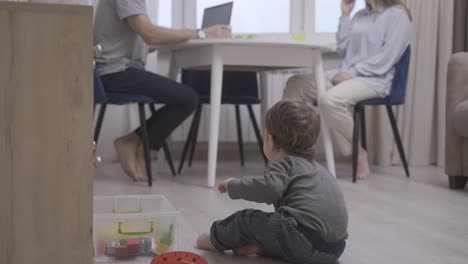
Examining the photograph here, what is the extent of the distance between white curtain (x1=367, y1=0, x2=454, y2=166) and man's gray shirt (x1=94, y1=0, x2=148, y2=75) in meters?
1.87

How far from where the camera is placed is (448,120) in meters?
2.93

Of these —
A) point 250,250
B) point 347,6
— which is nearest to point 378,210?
point 250,250

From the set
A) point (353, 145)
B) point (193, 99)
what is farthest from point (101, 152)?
point (353, 145)

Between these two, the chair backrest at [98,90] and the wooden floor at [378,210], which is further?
the chair backrest at [98,90]

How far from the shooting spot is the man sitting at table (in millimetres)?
2900

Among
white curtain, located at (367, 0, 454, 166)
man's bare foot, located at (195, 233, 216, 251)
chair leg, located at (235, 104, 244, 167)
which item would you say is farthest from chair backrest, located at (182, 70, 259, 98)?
man's bare foot, located at (195, 233, 216, 251)

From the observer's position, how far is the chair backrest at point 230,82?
3795mm

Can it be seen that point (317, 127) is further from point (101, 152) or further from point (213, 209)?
point (101, 152)

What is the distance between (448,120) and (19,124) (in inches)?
88.5

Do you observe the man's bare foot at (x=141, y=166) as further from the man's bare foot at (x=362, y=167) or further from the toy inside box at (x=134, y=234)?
the toy inside box at (x=134, y=234)

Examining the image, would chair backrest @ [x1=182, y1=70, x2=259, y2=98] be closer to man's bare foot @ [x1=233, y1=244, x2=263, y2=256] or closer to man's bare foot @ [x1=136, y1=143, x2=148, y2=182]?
man's bare foot @ [x1=136, y1=143, x2=148, y2=182]

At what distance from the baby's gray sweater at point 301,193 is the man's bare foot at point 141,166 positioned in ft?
5.23

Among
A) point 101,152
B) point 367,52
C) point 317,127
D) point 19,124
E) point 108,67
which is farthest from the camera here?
point 101,152

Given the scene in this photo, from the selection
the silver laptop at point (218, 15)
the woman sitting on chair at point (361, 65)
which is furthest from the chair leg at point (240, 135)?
the silver laptop at point (218, 15)
